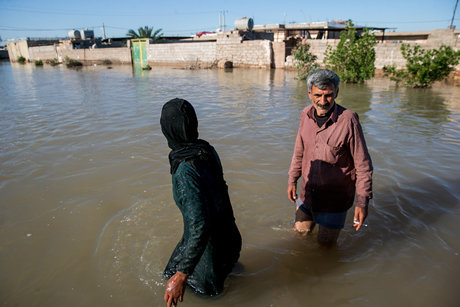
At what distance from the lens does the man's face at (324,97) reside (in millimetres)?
2168

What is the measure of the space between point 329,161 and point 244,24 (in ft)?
87.5

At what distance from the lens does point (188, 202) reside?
156 cm

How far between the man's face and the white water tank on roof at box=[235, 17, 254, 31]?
26.4m

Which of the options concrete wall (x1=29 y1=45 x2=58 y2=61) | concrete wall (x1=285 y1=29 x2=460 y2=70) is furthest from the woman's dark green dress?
concrete wall (x1=29 y1=45 x2=58 y2=61)

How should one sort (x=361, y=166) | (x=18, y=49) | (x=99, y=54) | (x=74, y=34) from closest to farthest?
(x=361, y=166), (x=99, y=54), (x=74, y=34), (x=18, y=49)

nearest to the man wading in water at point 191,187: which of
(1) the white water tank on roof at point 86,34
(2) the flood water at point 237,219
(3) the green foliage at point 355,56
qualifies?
(2) the flood water at point 237,219

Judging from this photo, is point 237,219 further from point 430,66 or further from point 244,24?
point 244,24

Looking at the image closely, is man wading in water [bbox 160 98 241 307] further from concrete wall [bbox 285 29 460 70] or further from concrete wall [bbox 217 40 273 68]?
concrete wall [bbox 217 40 273 68]

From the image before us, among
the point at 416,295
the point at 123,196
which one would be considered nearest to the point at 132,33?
the point at 123,196

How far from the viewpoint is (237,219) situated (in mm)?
3547

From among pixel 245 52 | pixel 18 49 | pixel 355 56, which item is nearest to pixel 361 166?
pixel 355 56

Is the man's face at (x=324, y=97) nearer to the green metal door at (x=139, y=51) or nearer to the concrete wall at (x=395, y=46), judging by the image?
the concrete wall at (x=395, y=46)

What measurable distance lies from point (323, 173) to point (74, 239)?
8.68ft

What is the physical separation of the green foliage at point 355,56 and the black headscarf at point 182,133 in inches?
547
